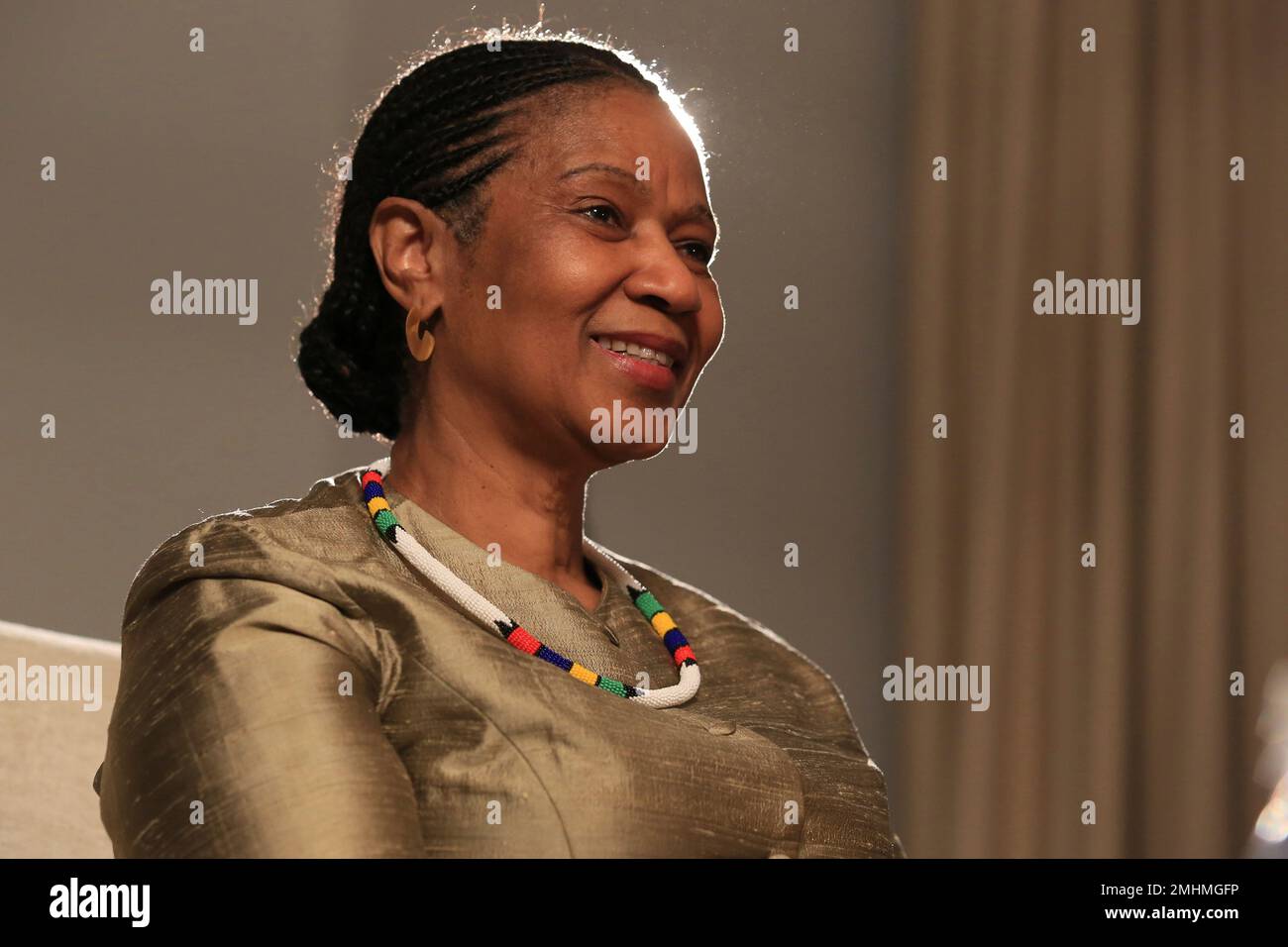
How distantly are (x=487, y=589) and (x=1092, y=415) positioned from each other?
1390 millimetres

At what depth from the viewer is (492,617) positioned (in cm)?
117

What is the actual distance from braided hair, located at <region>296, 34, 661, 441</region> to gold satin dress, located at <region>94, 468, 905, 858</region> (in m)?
0.13

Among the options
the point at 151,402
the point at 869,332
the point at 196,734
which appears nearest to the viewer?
the point at 196,734

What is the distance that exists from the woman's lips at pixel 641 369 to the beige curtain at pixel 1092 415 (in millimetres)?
1025

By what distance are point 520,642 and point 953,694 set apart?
53.9 inches

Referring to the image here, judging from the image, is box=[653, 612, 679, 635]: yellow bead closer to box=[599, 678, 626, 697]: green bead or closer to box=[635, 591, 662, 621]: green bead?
box=[635, 591, 662, 621]: green bead

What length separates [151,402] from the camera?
59.2 inches

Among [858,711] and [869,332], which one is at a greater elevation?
[869,332]

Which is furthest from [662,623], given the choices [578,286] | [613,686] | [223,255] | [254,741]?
[223,255]

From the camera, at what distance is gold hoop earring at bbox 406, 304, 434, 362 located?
130 cm

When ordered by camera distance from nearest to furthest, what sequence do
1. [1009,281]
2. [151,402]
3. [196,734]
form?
[196,734], [151,402], [1009,281]
